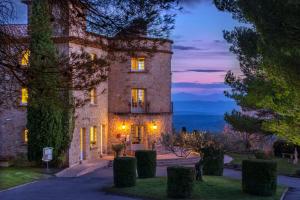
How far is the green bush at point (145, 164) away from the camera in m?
24.4

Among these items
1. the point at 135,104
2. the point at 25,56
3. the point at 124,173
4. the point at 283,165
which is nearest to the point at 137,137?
the point at 135,104

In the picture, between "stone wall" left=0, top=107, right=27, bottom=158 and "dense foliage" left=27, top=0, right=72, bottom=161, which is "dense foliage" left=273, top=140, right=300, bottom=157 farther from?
"dense foliage" left=27, top=0, right=72, bottom=161

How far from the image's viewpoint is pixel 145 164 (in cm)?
2438

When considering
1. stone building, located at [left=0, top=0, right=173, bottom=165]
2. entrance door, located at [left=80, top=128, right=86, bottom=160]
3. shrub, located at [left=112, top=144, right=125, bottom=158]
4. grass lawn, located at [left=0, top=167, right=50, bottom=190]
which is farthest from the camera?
stone building, located at [left=0, top=0, right=173, bottom=165]

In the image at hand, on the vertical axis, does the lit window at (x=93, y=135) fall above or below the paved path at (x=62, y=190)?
above

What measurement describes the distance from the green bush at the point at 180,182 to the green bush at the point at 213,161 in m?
3.87

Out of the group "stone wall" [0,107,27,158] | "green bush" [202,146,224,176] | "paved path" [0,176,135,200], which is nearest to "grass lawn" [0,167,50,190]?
"paved path" [0,176,135,200]

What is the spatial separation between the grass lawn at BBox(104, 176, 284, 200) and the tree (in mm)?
3000

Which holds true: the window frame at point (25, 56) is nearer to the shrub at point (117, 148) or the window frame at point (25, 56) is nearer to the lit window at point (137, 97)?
the shrub at point (117, 148)

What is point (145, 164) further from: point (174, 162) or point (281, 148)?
point (281, 148)

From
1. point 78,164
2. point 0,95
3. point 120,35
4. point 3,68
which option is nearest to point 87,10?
point 120,35

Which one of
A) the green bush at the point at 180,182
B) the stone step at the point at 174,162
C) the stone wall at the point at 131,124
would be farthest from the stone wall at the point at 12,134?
the green bush at the point at 180,182

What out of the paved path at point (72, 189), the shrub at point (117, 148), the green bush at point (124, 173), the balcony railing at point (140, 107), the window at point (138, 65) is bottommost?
the paved path at point (72, 189)

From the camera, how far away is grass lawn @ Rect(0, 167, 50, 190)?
2273 centimetres
